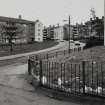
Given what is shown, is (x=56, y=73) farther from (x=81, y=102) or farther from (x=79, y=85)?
(x=81, y=102)

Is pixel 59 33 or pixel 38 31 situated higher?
pixel 59 33

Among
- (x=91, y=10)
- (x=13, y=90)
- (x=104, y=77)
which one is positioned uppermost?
(x=91, y=10)

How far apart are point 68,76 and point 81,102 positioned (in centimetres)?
288

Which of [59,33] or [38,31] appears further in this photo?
[59,33]

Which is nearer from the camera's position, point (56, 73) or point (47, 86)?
point (47, 86)

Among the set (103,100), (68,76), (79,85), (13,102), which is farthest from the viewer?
(68,76)

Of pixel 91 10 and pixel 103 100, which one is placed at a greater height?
pixel 91 10

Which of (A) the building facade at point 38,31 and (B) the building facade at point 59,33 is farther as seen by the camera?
(B) the building facade at point 59,33

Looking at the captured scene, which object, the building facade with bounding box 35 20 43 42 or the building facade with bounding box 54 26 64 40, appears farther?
the building facade with bounding box 54 26 64 40

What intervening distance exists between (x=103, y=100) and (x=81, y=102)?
0.78m

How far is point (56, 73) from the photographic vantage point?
10938 millimetres

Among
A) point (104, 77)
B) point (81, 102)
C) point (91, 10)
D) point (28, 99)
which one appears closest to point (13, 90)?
point (28, 99)

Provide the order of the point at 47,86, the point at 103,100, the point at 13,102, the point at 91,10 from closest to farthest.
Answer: the point at 103,100, the point at 13,102, the point at 47,86, the point at 91,10

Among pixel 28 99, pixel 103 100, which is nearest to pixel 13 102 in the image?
pixel 28 99
